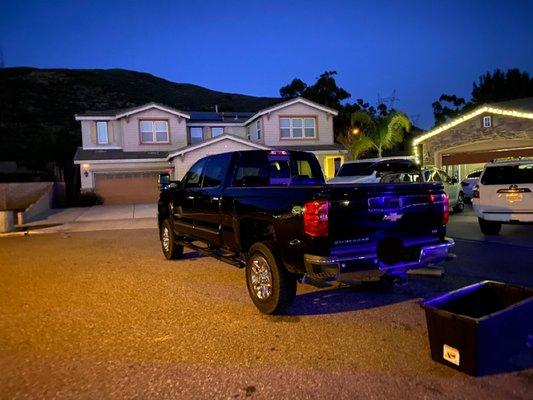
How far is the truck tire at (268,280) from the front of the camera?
207 inches

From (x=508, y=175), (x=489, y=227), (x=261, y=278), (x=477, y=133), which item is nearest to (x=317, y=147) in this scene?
(x=477, y=133)

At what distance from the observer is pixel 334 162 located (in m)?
30.8

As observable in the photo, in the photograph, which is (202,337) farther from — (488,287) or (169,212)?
(169,212)

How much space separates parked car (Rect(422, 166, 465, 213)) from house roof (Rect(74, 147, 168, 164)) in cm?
1687

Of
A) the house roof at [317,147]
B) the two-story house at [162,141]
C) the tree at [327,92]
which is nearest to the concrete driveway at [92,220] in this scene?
the two-story house at [162,141]

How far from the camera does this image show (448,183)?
16297 millimetres

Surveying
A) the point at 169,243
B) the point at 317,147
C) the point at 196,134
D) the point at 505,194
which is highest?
the point at 196,134

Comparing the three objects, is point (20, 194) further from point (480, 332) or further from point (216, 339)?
point (480, 332)

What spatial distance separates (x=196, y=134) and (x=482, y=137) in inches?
719

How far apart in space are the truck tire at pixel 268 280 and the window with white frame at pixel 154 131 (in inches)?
988

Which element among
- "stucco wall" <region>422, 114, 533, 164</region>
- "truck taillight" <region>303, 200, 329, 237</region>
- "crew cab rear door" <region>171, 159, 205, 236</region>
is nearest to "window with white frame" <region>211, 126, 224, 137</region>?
"stucco wall" <region>422, 114, 533, 164</region>

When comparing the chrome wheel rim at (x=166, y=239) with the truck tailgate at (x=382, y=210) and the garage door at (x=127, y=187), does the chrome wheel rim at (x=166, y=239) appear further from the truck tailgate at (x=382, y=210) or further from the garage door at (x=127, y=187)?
the garage door at (x=127, y=187)

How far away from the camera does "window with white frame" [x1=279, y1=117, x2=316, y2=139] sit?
30.2m

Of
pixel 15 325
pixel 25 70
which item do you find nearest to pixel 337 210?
pixel 15 325
